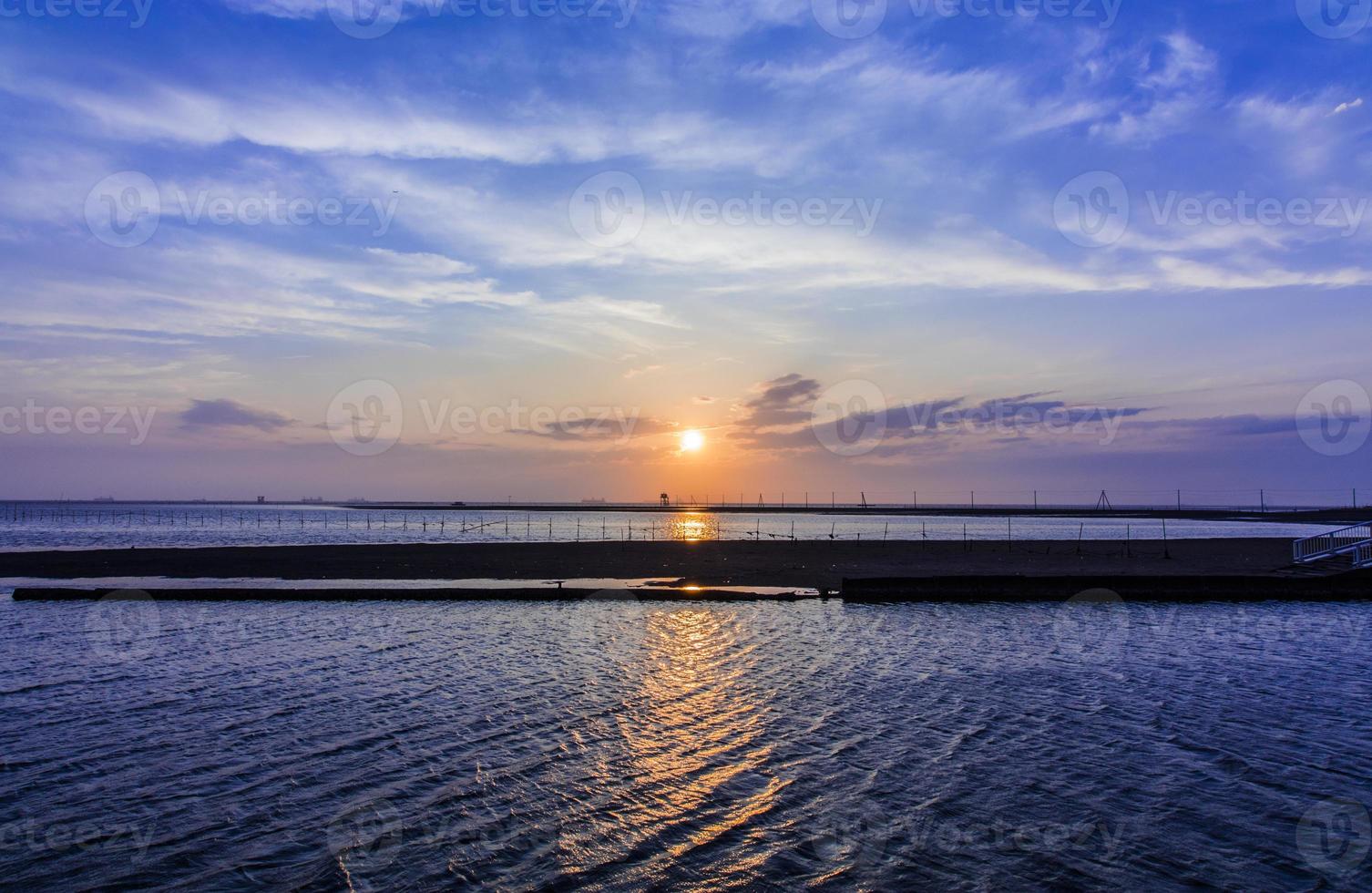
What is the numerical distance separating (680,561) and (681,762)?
1919 inches

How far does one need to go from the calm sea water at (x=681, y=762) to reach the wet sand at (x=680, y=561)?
22.1 metres

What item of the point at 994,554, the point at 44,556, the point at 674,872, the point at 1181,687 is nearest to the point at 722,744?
the point at 674,872

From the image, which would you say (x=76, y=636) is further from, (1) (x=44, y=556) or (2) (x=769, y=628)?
(1) (x=44, y=556)

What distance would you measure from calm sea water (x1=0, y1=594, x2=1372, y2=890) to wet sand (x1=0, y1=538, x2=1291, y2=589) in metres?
22.1

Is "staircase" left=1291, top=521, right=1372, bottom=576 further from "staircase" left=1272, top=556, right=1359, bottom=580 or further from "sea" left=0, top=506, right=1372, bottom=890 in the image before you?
"sea" left=0, top=506, right=1372, bottom=890

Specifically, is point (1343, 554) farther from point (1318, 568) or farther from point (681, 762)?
point (681, 762)

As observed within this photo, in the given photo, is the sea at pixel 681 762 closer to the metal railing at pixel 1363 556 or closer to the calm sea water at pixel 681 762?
the calm sea water at pixel 681 762

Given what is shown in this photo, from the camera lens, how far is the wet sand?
2138 inches

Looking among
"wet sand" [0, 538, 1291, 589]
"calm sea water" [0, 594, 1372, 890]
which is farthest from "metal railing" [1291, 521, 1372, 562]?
"calm sea water" [0, 594, 1372, 890]

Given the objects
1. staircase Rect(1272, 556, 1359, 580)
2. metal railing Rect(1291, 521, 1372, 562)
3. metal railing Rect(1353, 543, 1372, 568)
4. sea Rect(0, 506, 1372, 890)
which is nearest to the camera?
sea Rect(0, 506, 1372, 890)

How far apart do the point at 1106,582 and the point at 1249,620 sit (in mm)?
8087

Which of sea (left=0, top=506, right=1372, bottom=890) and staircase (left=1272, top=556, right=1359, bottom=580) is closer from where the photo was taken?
sea (left=0, top=506, right=1372, bottom=890)

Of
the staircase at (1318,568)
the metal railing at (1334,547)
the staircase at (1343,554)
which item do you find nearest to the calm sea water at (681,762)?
the staircase at (1318,568)

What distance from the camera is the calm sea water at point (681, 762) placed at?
1175cm
